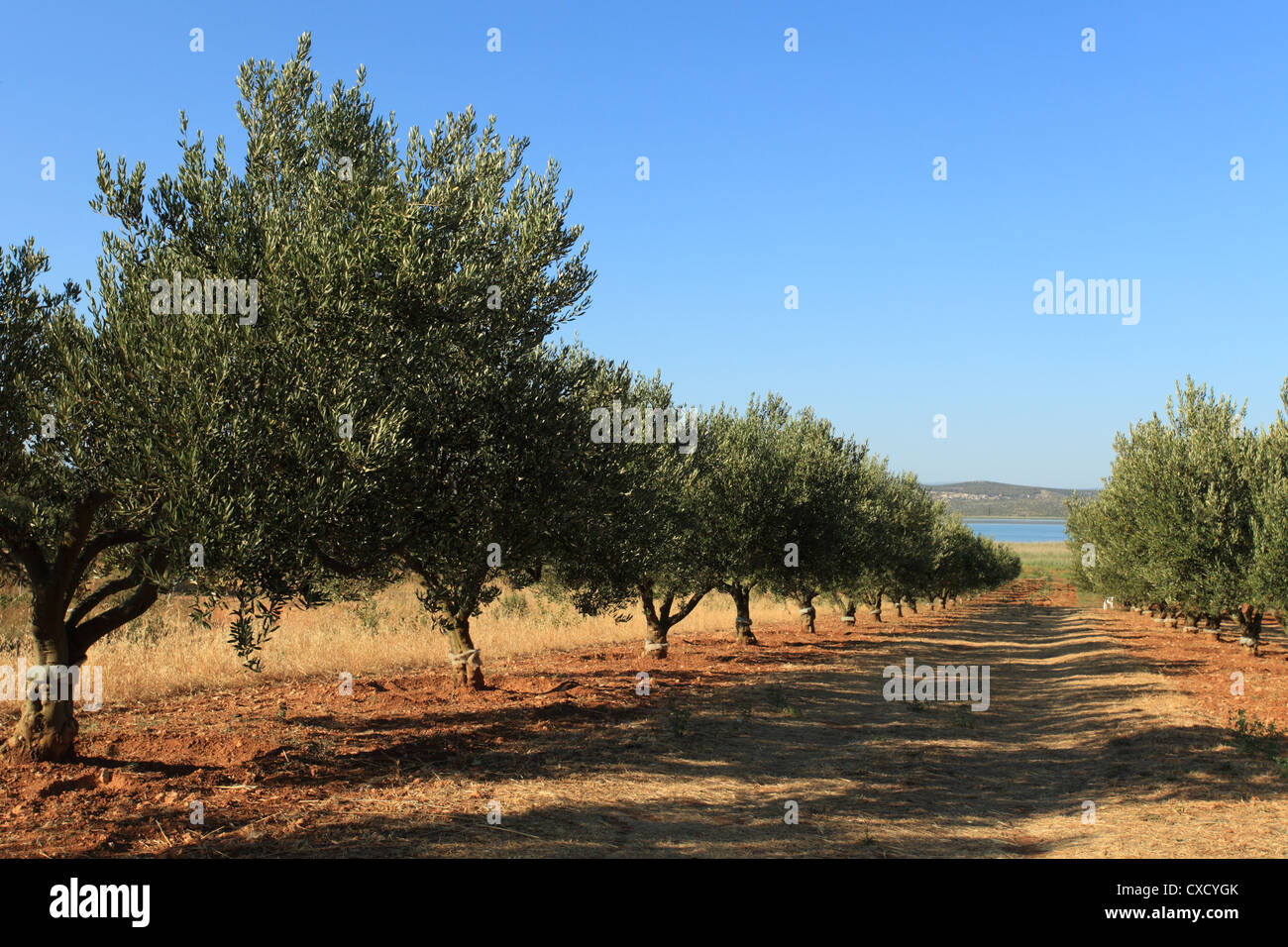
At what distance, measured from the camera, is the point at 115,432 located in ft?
31.6

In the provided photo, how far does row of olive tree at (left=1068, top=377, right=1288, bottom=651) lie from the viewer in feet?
94.7

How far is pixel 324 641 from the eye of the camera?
1125 inches

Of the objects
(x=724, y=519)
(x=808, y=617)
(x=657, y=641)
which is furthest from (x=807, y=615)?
(x=724, y=519)

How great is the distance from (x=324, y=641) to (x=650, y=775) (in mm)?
18678

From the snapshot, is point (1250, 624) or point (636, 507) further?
point (1250, 624)

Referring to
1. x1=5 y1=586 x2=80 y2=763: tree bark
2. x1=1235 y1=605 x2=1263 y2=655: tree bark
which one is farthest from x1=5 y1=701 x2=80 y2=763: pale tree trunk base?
x1=1235 y1=605 x2=1263 y2=655: tree bark

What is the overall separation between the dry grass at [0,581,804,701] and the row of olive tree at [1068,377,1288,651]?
875 inches

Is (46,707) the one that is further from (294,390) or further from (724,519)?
(724,519)

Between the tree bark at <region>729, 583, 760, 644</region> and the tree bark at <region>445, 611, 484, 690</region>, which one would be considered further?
the tree bark at <region>729, 583, 760, 644</region>

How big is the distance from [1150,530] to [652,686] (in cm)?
2406

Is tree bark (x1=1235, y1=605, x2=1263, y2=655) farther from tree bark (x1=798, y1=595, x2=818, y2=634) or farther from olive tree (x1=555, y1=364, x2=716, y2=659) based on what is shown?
olive tree (x1=555, y1=364, x2=716, y2=659)

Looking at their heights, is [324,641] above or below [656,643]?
above
